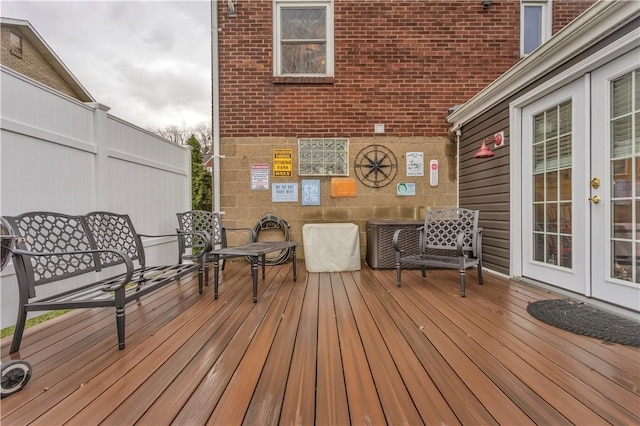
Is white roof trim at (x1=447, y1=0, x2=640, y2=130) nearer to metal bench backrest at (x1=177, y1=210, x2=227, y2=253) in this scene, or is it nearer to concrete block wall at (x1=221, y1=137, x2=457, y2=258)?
concrete block wall at (x1=221, y1=137, x2=457, y2=258)

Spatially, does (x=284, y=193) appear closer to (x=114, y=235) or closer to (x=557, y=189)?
(x=114, y=235)

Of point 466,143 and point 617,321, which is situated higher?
point 466,143

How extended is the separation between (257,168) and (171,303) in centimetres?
251

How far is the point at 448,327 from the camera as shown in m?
2.00

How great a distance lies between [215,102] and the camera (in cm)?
452

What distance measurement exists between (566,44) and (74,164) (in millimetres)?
4528

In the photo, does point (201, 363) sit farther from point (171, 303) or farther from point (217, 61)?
point (217, 61)

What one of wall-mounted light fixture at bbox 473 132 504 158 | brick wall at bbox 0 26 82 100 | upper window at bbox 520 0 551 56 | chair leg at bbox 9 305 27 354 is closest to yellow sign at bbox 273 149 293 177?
wall-mounted light fixture at bbox 473 132 504 158

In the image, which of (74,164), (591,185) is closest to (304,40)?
(74,164)

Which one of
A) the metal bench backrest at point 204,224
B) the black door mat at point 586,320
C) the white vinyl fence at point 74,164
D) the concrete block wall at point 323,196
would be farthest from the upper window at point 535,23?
the white vinyl fence at point 74,164

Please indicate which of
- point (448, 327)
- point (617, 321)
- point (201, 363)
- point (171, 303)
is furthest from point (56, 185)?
point (617, 321)

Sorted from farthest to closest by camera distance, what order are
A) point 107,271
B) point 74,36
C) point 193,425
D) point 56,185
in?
point 74,36
point 107,271
point 56,185
point 193,425

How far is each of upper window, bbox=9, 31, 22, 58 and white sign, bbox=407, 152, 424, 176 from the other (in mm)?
12233

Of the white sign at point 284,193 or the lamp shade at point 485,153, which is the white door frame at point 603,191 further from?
the white sign at point 284,193
